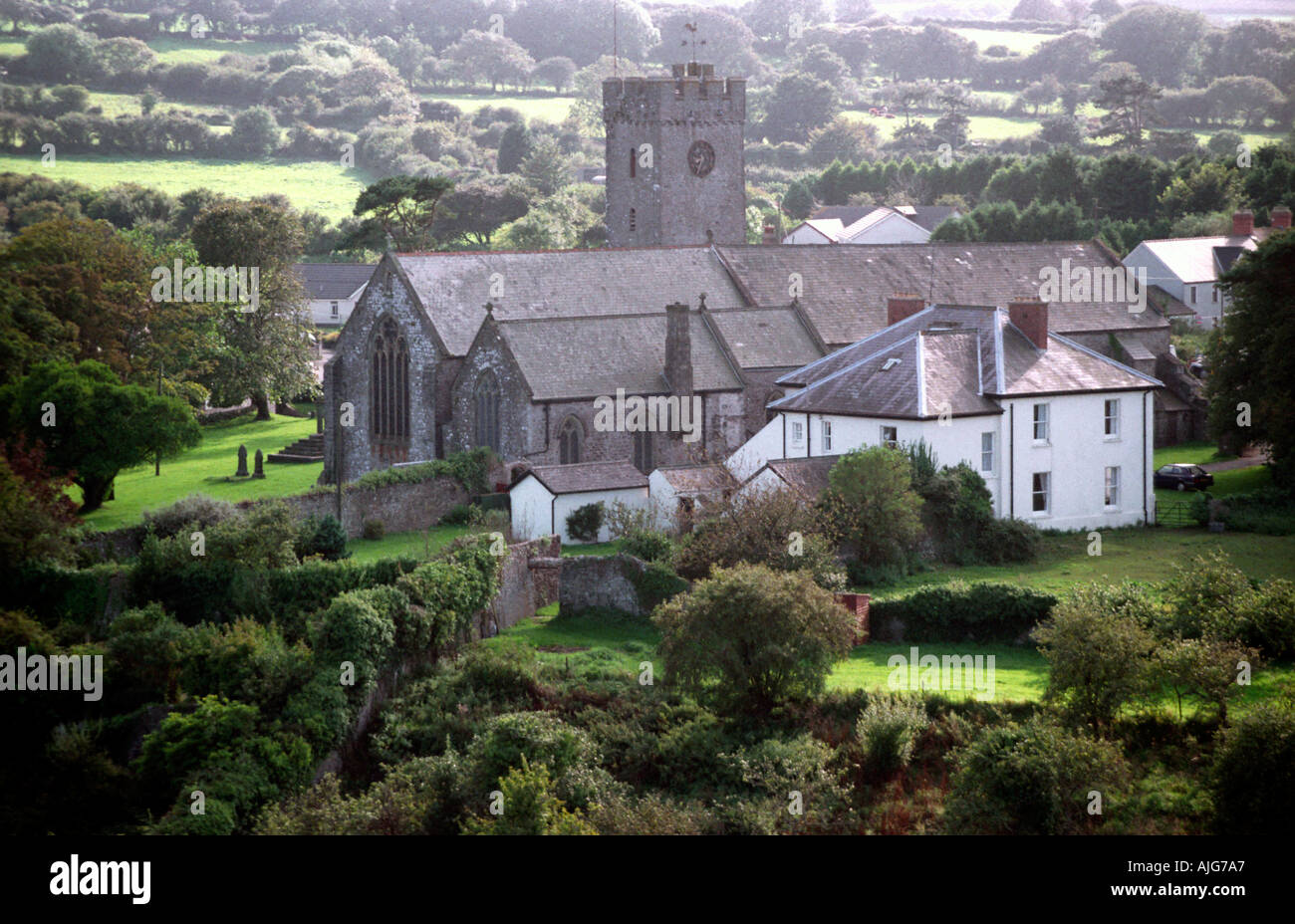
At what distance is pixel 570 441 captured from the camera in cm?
5225

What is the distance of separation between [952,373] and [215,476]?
29.0 meters

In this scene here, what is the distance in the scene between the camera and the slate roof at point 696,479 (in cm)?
4628

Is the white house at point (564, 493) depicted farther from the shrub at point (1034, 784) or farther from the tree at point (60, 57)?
the tree at point (60, 57)

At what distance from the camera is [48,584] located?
A: 3975 cm

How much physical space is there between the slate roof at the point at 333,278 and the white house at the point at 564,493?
57.4 meters

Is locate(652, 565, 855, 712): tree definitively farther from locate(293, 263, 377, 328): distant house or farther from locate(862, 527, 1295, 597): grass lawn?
locate(293, 263, 377, 328): distant house

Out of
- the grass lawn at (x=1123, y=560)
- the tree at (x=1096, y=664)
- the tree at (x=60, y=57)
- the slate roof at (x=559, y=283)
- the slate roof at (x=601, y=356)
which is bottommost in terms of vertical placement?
the tree at (x=1096, y=664)

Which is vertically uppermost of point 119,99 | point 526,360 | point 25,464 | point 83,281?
point 119,99

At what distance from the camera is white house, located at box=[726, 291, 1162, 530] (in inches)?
1833

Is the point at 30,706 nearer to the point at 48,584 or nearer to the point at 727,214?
the point at 48,584

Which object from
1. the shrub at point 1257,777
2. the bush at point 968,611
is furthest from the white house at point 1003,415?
the shrub at point 1257,777

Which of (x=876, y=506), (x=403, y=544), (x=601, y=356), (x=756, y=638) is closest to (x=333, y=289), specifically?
(x=601, y=356)

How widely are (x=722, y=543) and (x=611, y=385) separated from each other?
1412 centimetres

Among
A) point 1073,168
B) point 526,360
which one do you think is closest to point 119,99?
point 1073,168
